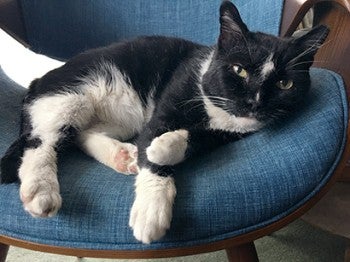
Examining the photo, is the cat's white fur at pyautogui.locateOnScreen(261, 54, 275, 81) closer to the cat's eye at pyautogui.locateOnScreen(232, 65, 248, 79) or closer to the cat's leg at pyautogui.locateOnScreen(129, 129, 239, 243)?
the cat's eye at pyautogui.locateOnScreen(232, 65, 248, 79)

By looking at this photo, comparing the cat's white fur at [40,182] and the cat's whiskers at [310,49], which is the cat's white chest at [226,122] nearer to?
the cat's whiskers at [310,49]

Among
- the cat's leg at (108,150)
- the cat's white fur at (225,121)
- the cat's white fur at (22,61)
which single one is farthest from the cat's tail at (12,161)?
the cat's white fur at (22,61)

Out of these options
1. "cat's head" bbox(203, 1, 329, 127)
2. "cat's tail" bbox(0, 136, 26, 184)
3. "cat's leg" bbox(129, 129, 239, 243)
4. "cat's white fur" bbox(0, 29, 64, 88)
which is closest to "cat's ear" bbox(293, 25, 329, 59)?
"cat's head" bbox(203, 1, 329, 127)

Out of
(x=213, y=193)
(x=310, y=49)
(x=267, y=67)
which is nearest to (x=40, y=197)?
(x=213, y=193)

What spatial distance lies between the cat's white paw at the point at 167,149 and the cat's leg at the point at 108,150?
0.30 ft

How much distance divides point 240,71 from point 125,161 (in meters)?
0.31

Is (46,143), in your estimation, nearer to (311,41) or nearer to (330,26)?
(311,41)

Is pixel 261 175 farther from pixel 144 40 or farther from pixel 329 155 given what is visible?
pixel 144 40

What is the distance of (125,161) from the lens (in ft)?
2.96

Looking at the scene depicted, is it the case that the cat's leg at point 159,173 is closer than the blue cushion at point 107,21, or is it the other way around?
the cat's leg at point 159,173

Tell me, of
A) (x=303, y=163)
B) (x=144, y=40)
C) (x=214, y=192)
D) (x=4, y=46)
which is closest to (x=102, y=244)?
(x=214, y=192)

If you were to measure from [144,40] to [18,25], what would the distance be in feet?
1.51

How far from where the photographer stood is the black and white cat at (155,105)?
782 millimetres

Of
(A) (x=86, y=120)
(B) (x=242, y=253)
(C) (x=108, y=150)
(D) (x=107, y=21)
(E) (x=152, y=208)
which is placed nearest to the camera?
(E) (x=152, y=208)
